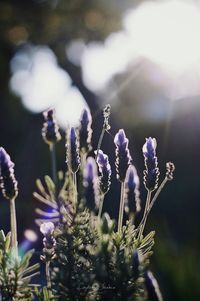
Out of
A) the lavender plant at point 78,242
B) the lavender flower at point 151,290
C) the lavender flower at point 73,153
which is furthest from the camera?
the lavender flower at point 73,153

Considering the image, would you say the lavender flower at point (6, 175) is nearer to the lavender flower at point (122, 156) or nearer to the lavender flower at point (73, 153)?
the lavender flower at point (73, 153)

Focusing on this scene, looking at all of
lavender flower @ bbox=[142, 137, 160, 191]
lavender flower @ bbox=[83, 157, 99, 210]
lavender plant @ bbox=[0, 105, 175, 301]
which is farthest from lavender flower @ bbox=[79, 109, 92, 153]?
lavender flower @ bbox=[83, 157, 99, 210]

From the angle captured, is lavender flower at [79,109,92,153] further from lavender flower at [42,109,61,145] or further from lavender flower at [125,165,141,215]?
lavender flower at [125,165,141,215]

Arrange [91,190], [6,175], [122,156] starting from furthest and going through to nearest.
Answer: [122,156], [6,175], [91,190]

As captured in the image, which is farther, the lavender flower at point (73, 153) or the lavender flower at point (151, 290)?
the lavender flower at point (73, 153)

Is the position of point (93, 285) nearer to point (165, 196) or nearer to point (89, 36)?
point (165, 196)

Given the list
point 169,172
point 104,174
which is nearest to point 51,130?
point 104,174

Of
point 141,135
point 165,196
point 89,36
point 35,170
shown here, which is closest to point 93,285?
point 165,196

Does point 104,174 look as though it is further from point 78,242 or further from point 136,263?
point 136,263

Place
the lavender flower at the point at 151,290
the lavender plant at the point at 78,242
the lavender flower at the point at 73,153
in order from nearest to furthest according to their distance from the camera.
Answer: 1. the lavender flower at the point at 151,290
2. the lavender plant at the point at 78,242
3. the lavender flower at the point at 73,153

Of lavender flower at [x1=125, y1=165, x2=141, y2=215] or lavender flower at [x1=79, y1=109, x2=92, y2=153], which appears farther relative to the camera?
lavender flower at [x1=79, y1=109, x2=92, y2=153]

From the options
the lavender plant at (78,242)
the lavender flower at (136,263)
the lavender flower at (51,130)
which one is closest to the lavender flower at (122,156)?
the lavender plant at (78,242)
